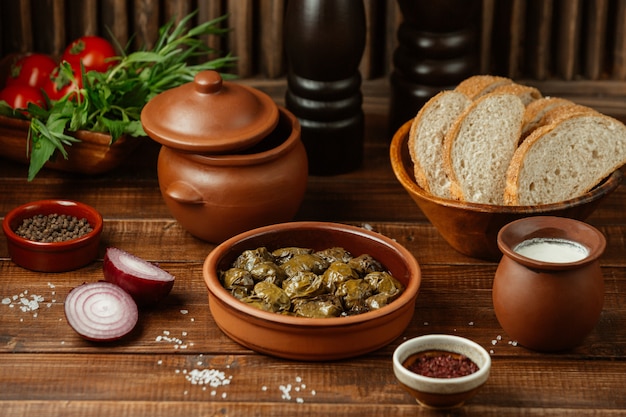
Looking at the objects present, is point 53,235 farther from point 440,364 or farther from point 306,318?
point 440,364

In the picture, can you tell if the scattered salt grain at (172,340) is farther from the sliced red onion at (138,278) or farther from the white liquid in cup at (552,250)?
the white liquid in cup at (552,250)

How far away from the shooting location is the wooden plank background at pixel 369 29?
104 inches

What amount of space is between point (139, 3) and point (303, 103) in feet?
2.11

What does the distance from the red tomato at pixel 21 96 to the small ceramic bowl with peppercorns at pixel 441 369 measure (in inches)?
47.5

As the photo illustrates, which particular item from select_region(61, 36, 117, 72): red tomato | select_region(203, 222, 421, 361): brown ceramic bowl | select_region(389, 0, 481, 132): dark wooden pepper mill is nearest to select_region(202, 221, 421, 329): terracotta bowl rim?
select_region(203, 222, 421, 361): brown ceramic bowl

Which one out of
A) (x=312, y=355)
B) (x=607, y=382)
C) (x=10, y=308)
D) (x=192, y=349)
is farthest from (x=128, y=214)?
(x=607, y=382)

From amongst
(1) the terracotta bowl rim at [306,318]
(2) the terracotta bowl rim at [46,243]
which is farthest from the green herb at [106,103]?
(1) the terracotta bowl rim at [306,318]

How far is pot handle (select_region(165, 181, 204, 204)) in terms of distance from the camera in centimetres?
193

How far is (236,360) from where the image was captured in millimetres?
1635

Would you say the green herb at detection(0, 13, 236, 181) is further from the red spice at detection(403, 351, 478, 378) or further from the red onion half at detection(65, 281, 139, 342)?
the red spice at detection(403, 351, 478, 378)

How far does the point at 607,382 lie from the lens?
1.58m

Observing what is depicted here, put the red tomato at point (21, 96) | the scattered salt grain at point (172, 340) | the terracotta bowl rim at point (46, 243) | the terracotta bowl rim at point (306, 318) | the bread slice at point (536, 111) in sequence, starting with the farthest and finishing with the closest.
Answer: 1. the red tomato at point (21, 96)
2. the bread slice at point (536, 111)
3. the terracotta bowl rim at point (46, 243)
4. the scattered salt grain at point (172, 340)
5. the terracotta bowl rim at point (306, 318)

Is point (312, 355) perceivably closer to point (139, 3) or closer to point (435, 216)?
point (435, 216)

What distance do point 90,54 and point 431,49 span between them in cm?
81
